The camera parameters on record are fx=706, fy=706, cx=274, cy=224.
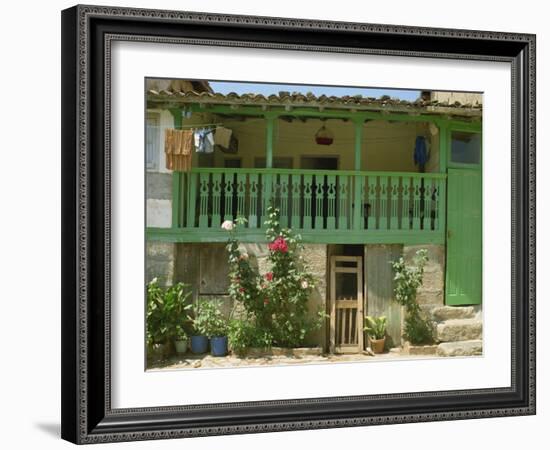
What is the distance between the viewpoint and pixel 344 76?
227 inches

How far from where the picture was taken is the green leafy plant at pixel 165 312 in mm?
5906

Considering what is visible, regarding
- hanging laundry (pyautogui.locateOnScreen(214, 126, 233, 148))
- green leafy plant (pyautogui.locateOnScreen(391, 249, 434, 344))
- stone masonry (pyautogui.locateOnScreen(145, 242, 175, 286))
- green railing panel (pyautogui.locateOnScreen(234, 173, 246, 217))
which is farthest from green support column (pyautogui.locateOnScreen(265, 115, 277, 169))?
green leafy plant (pyautogui.locateOnScreen(391, 249, 434, 344))

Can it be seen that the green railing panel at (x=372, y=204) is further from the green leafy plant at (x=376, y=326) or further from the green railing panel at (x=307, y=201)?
the green leafy plant at (x=376, y=326)

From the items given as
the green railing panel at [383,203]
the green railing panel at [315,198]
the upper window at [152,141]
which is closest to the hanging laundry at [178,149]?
the green railing panel at [315,198]

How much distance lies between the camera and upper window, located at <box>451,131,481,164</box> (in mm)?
6570

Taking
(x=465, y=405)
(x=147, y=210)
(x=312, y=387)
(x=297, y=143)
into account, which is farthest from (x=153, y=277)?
(x=297, y=143)

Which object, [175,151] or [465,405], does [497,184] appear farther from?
[175,151]

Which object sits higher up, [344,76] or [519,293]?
[344,76]

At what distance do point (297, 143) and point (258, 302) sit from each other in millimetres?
2180

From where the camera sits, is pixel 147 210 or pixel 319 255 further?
pixel 319 255

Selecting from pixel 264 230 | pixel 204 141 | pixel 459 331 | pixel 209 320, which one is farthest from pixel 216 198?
pixel 459 331

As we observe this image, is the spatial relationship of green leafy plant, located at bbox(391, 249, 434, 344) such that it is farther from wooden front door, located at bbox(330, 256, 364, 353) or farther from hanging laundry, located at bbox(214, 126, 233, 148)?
hanging laundry, located at bbox(214, 126, 233, 148)

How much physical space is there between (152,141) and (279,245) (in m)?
2.59

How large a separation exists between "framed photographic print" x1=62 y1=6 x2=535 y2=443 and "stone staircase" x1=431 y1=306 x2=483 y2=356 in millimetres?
22
